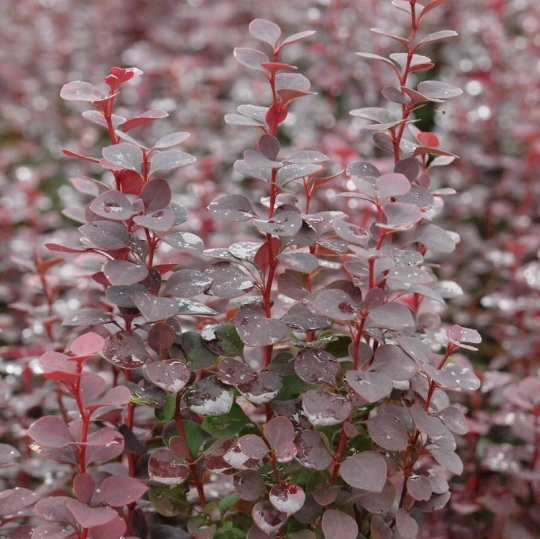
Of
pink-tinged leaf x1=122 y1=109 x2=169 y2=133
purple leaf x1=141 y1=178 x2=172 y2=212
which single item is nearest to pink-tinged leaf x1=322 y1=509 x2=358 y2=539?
purple leaf x1=141 y1=178 x2=172 y2=212

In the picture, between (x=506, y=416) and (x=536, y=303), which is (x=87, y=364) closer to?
(x=506, y=416)

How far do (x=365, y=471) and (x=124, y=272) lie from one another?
451 millimetres

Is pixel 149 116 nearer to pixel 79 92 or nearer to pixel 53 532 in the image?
pixel 79 92

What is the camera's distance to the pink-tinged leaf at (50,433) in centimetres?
99

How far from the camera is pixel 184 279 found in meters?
1.11

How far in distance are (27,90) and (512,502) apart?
308 centimetres

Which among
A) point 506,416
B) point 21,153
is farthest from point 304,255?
point 21,153

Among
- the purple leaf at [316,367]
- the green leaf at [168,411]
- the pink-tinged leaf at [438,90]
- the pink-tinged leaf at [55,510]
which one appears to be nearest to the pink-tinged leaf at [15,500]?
the pink-tinged leaf at [55,510]

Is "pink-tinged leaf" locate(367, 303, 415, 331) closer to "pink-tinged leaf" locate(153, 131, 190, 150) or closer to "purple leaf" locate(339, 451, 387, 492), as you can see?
"purple leaf" locate(339, 451, 387, 492)

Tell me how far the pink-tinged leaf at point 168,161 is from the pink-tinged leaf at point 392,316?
370 millimetres

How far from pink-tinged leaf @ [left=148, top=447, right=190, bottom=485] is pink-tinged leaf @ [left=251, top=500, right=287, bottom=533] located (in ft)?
0.41

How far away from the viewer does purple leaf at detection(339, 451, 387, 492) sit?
3.18 feet

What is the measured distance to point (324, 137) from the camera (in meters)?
2.58

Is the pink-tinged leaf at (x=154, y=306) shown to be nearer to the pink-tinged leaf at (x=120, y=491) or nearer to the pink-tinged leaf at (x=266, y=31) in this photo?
the pink-tinged leaf at (x=120, y=491)
